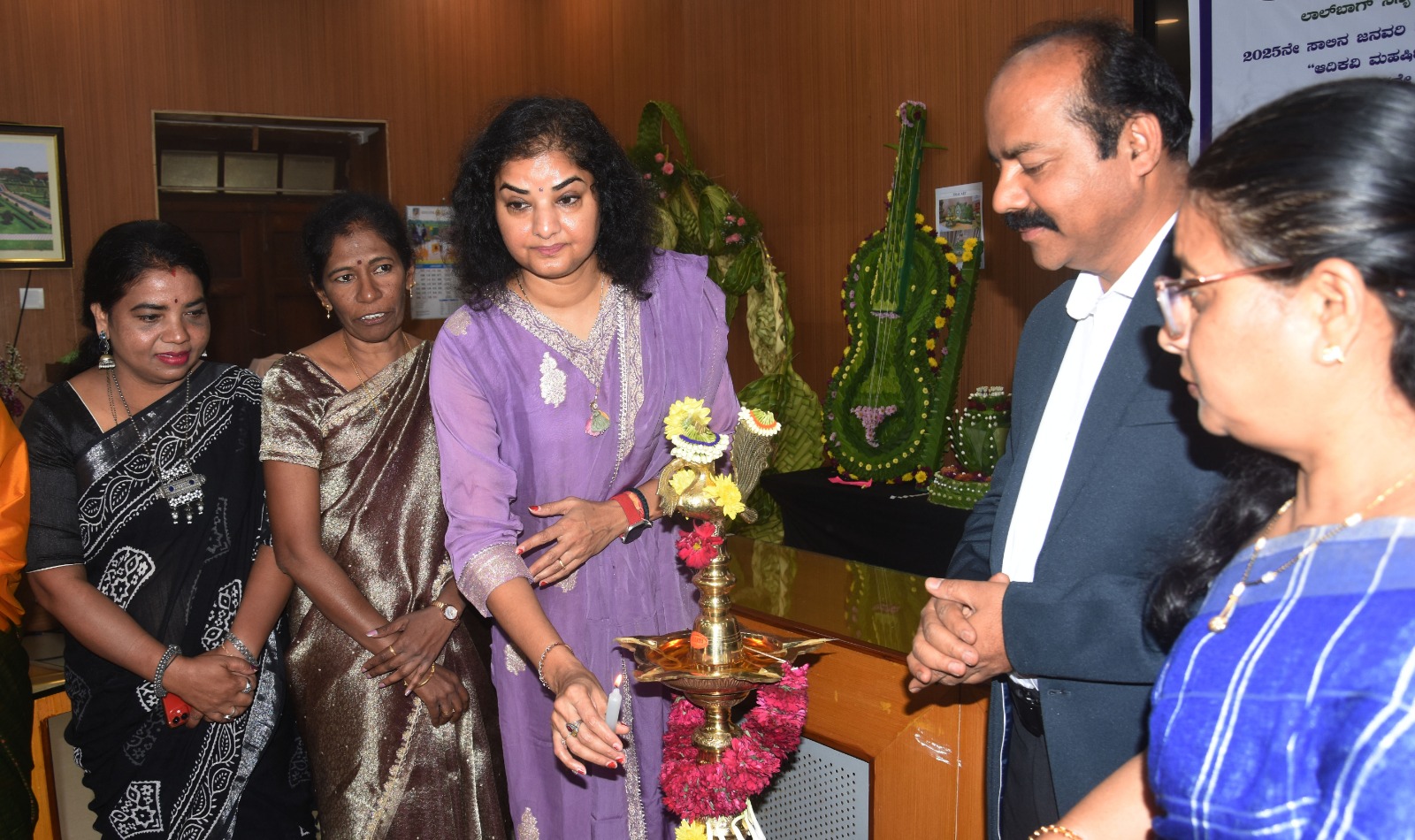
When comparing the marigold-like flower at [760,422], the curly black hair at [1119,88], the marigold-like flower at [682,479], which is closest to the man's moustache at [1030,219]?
the curly black hair at [1119,88]

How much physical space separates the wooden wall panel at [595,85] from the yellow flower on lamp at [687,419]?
291 cm

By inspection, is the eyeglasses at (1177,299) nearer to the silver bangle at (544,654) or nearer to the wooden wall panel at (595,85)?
the silver bangle at (544,654)

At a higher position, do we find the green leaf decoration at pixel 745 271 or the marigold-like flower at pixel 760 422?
the green leaf decoration at pixel 745 271

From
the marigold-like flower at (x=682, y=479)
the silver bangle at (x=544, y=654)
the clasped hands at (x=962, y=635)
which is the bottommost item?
the silver bangle at (x=544, y=654)

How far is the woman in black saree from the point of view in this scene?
2.21 meters

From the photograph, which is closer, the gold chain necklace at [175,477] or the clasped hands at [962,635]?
the clasped hands at [962,635]

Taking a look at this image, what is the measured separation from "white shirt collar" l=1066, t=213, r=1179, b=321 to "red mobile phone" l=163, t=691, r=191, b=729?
78.2 inches

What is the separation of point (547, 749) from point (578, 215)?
0.96 metres

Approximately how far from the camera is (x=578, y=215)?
1.79 meters

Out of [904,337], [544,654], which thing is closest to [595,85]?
[904,337]

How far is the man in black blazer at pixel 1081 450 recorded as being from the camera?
1.25 m

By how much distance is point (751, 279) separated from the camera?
5043mm

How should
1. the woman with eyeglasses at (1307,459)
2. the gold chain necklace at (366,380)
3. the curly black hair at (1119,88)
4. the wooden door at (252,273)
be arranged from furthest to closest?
the wooden door at (252,273) < the gold chain necklace at (366,380) < the curly black hair at (1119,88) < the woman with eyeglasses at (1307,459)

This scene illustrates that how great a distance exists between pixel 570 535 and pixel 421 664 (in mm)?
676
